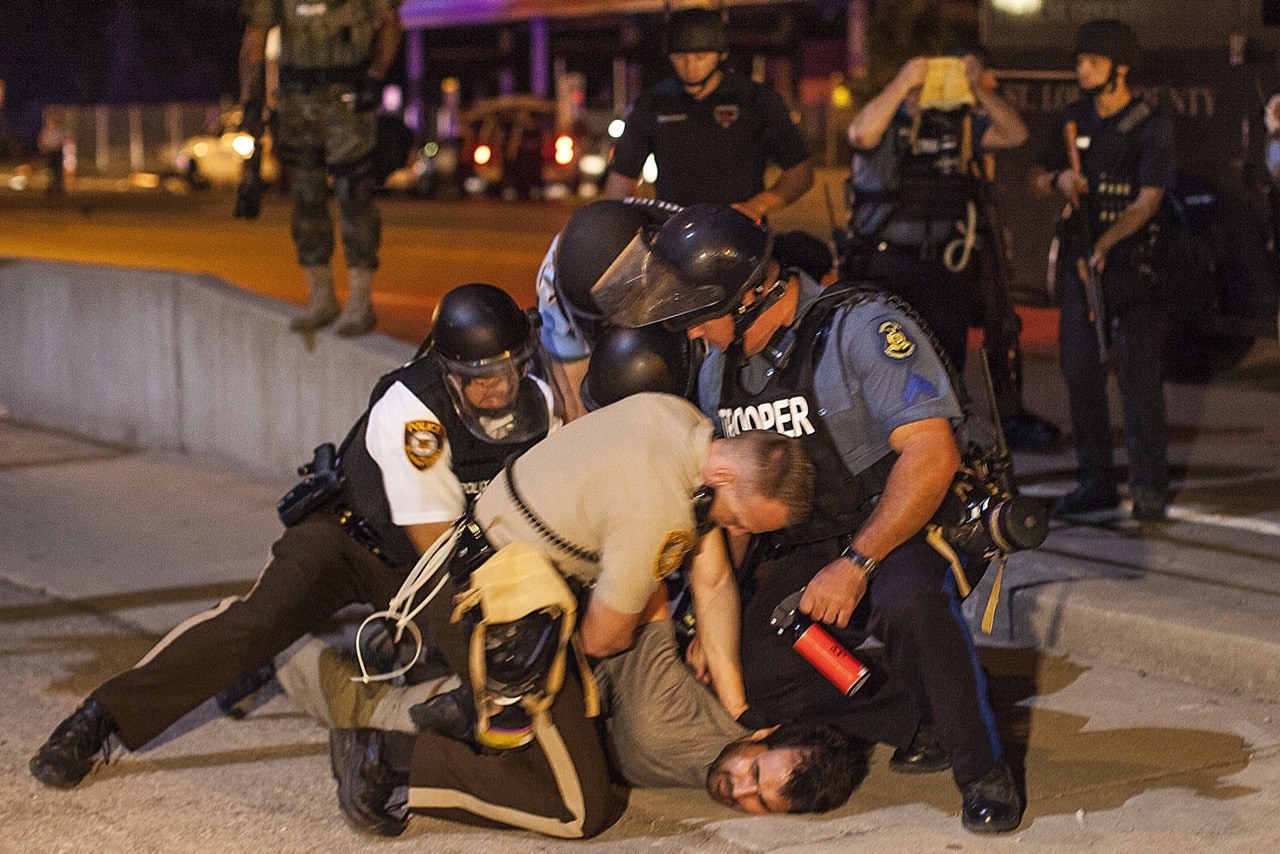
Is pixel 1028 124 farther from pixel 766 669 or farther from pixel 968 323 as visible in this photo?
pixel 766 669

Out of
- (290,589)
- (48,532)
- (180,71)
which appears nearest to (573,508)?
(290,589)

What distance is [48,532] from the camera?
25.1 feet

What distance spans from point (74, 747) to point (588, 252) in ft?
5.93

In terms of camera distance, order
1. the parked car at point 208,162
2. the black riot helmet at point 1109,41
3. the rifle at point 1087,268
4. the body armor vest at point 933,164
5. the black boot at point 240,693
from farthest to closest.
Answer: the parked car at point 208,162
the body armor vest at point 933,164
the rifle at point 1087,268
the black riot helmet at point 1109,41
the black boot at point 240,693

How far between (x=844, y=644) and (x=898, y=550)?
338mm

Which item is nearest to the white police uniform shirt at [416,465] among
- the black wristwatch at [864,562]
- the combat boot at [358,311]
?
the black wristwatch at [864,562]

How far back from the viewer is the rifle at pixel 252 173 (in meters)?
8.11

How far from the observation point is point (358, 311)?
8.23 m

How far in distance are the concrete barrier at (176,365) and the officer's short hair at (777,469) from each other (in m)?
3.66

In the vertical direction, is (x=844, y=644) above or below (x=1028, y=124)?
below

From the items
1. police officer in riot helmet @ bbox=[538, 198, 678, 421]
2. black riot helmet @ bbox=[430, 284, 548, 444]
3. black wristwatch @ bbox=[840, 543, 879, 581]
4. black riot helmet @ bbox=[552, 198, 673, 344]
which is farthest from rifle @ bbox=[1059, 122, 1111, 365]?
black wristwatch @ bbox=[840, 543, 879, 581]

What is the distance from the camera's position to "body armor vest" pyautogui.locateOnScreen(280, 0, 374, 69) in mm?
8133

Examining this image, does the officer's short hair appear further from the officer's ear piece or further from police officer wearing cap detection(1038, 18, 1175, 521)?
police officer wearing cap detection(1038, 18, 1175, 521)

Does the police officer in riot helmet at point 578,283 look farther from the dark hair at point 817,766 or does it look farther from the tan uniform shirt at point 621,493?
the dark hair at point 817,766
